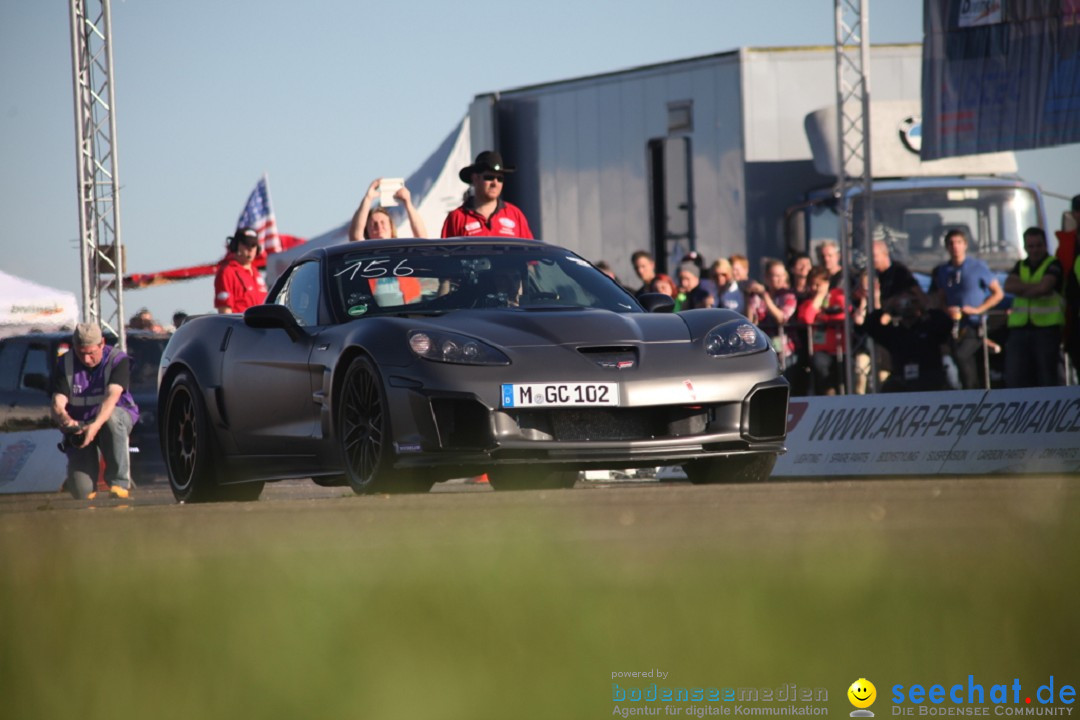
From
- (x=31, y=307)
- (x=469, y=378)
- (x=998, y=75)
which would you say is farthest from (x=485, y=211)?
(x=31, y=307)

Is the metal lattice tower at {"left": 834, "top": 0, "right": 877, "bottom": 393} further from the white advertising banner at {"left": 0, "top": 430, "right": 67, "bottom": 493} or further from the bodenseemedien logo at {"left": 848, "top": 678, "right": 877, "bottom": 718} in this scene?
the bodenseemedien logo at {"left": 848, "top": 678, "right": 877, "bottom": 718}

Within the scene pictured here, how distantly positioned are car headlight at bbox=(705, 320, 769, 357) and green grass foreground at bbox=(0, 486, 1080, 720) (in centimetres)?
277

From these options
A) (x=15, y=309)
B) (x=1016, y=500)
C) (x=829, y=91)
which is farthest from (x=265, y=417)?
(x=15, y=309)

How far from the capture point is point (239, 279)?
14.1 metres

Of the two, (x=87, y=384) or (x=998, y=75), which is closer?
(x=87, y=384)

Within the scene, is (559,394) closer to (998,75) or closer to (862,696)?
(862,696)

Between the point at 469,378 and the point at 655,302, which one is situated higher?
the point at 655,302

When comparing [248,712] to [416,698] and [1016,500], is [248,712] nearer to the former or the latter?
[416,698]

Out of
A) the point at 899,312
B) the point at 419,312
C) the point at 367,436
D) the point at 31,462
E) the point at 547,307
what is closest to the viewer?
the point at 367,436

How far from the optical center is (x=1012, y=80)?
53.2 ft

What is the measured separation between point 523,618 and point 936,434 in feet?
29.2

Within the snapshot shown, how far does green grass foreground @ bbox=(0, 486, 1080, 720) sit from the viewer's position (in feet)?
9.93

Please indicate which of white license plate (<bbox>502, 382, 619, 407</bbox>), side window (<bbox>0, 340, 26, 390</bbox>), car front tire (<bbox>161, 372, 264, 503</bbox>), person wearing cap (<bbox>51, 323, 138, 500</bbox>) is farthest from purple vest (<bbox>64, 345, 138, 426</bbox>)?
white license plate (<bbox>502, 382, 619, 407</bbox>)

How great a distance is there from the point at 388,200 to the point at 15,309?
14432 millimetres
